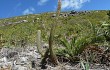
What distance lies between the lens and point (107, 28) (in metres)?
6.07

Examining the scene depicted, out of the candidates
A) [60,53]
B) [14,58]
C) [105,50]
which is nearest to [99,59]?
[105,50]

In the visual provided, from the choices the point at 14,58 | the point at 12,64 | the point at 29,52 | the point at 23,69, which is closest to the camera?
the point at 23,69

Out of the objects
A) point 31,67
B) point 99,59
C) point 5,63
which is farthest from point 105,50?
point 5,63

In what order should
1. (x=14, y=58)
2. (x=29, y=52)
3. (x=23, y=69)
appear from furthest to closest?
(x=29, y=52) → (x=14, y=58) → (x=23, y=69)

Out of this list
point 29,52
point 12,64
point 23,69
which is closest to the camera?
point 23,69

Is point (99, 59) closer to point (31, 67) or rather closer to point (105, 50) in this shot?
point (105, 50)

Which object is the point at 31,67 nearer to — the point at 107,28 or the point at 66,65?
the point at 66,65

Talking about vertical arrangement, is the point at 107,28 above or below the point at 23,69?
above

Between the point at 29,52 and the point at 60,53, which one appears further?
the point at 29,52

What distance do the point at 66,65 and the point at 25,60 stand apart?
70cm

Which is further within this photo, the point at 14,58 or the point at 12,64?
the point at 14,58

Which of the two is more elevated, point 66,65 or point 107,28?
point 107,28

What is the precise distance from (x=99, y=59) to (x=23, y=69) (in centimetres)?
115

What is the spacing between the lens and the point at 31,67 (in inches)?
201
